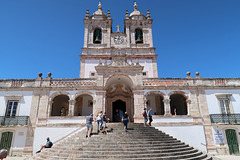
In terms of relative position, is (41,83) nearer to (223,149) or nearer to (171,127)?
(171,127)

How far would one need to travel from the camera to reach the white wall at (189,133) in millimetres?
12836

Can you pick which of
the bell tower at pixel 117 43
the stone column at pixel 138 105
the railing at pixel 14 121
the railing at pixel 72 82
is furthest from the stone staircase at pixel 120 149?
the bell tower at pixel 117 43

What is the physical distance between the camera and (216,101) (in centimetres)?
1383

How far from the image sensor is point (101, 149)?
306 inches

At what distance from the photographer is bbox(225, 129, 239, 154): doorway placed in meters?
12.7

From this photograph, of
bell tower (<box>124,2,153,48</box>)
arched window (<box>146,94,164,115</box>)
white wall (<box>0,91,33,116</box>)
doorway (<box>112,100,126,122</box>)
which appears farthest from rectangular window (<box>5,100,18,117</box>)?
bell tower (<box>124,2,153,48</box>)

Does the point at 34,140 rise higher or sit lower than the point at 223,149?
higher

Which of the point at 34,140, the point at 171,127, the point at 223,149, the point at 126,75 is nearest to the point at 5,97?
the point at 34,140

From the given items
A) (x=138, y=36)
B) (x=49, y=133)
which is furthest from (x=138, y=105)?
Result: (x=138, y=36)

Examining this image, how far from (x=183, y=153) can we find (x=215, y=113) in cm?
703

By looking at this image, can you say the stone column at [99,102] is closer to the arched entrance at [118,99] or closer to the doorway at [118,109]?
the arched entrance at [118,99]

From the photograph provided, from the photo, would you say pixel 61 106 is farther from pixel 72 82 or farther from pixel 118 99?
pixel 118 99

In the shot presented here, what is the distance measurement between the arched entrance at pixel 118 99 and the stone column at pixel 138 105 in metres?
2.18

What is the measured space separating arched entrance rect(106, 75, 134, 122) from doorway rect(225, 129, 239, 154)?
826 cm
